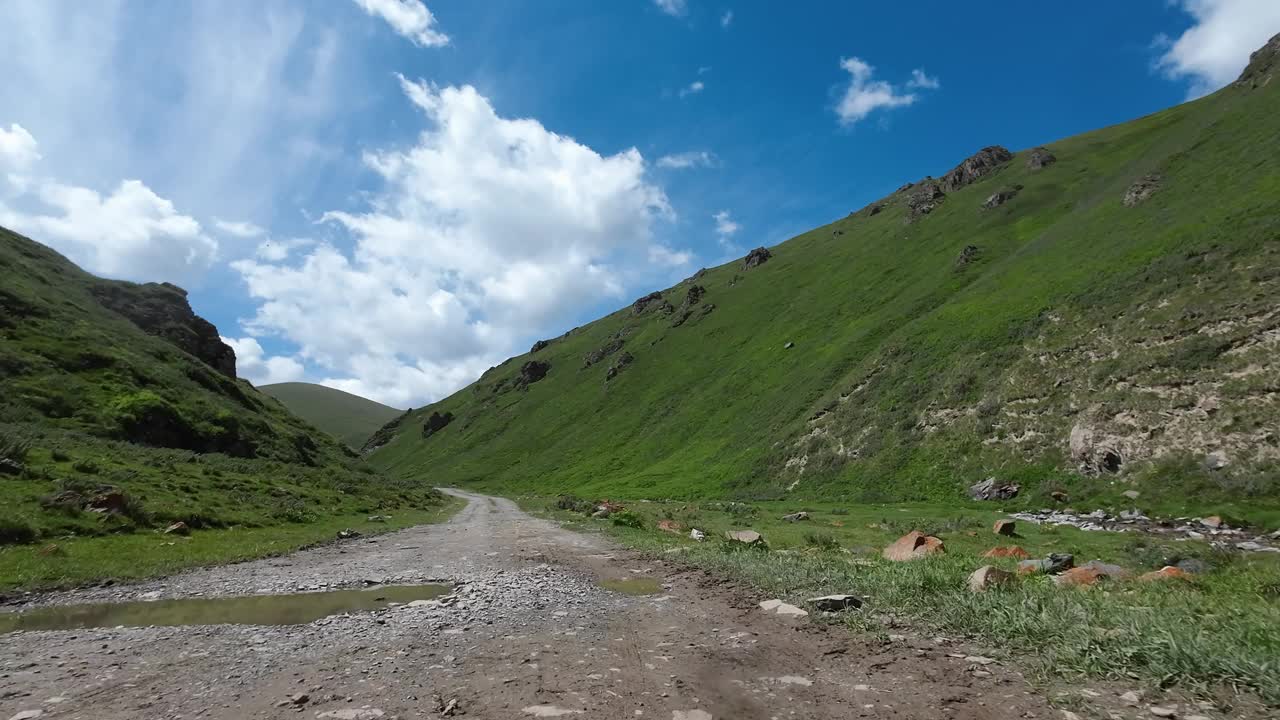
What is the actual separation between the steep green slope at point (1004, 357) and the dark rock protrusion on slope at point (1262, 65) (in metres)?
3.07

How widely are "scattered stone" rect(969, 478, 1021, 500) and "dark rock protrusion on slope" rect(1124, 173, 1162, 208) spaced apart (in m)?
55.6

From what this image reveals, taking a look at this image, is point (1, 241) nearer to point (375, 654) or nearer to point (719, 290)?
point (375, 654)

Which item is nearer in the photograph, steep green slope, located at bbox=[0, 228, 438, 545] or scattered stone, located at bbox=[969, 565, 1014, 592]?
scattered stone, located at bbox=[969, 565, 1014, 592]

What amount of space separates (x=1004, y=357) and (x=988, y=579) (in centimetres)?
5103

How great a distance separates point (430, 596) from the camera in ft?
43.8

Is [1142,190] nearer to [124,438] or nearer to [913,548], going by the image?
[913,548]

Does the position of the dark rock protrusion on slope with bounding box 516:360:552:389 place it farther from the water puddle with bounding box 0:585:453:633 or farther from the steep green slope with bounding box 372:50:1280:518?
the water puddle with bounding box 0:585:453:633

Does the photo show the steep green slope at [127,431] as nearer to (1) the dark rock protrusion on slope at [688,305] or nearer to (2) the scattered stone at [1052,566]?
(2) the scattered stone at [1052,566]

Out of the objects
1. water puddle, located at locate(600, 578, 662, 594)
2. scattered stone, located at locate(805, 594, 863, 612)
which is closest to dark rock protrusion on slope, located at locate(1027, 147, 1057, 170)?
water puddle, located at locate(600, 578, 662, 594)

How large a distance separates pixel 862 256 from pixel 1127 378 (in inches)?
3825

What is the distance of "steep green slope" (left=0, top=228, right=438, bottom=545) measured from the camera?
21594 millimetres

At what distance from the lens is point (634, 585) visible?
1454cm

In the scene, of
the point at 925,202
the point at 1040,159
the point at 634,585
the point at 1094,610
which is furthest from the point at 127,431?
the point at 1040,159

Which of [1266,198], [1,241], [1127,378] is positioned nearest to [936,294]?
[1266,198]
